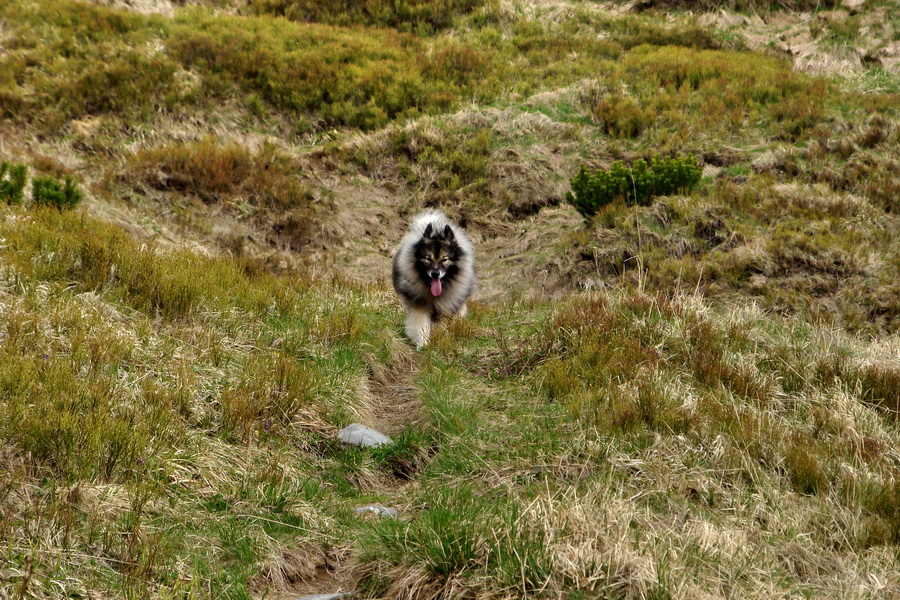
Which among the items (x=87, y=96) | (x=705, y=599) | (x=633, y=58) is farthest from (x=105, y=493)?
(x=633, y=58)

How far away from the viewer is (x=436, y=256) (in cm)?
849

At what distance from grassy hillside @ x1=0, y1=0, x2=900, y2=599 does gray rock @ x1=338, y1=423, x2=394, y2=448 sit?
0.13 metres

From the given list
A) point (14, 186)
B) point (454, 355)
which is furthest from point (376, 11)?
point (454, 355)

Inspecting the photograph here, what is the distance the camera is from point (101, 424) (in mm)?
4188

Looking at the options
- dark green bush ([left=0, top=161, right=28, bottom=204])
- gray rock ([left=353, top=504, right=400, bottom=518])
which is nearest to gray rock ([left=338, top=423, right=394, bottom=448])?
gray rock ([left=353, top=504, right=400, bottom=518])

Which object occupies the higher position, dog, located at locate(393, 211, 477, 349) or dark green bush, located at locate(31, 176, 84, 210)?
dark green bush, located at locate(31, 176, 84, 210)

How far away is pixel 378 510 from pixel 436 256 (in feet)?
14.8

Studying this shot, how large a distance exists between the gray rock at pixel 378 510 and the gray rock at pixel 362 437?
3.01ft

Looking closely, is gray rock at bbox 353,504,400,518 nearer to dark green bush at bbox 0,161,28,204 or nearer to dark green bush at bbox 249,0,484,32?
dark green bush at bbox 0,161,28,204

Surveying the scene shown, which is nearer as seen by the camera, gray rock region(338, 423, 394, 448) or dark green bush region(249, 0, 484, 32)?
gray rock region(338, 423, 394, 448)

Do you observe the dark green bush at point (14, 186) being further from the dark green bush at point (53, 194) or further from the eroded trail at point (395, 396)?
the eroded trail at point (395, 396)

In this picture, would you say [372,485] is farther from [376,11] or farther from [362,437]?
[376,11]

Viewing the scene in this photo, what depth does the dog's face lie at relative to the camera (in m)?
8.41

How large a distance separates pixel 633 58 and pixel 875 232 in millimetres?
10682
